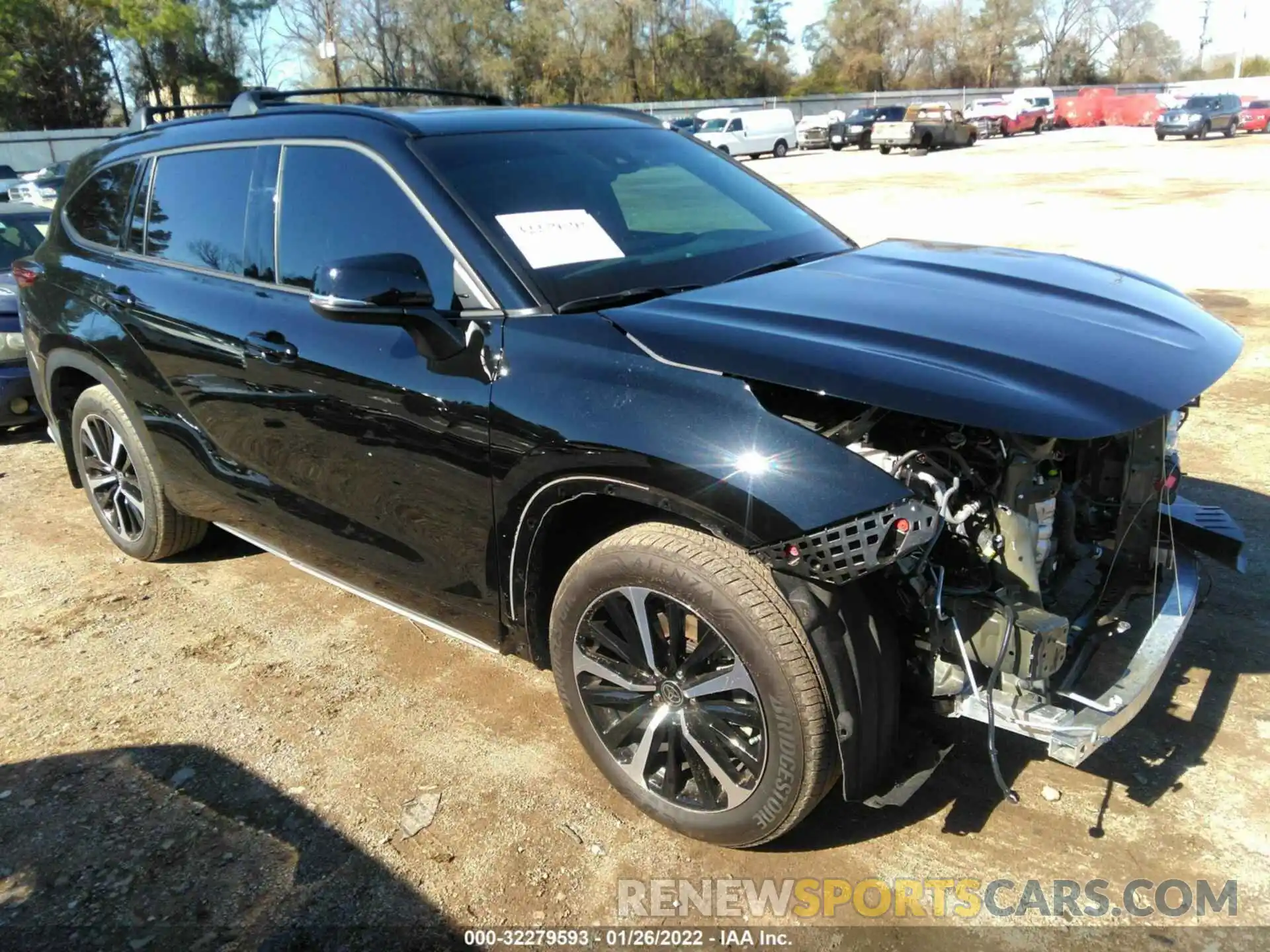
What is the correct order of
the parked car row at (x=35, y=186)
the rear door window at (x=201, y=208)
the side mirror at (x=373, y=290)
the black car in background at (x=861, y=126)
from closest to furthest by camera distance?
the side mirror at (x=373, y=290), the rear door window at (x=201, y=208), the parked car row at (x=35, y=186), the black car in background at (x=861, y=126)

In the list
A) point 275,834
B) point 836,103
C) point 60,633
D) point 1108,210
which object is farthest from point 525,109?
point 836,103

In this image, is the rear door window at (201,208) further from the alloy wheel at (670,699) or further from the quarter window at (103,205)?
the alloy wheel at (670,699)

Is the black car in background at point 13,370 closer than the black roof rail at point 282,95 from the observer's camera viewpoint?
No

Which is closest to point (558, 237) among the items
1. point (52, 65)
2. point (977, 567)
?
point (977, 567)

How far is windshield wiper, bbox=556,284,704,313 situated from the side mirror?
0.42 meters

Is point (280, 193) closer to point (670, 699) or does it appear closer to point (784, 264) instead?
point (784, 264)

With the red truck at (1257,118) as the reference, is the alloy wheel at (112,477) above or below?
above

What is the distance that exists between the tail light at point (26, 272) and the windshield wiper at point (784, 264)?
139 inches

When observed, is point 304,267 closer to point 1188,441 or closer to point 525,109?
point 525,109

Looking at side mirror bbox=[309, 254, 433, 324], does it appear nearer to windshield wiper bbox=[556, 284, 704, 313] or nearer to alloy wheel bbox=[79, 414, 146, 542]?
windshield wiper bbox=[556, 284, 704, 313]

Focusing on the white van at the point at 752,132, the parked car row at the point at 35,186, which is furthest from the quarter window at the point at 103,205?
the white van at the point at 752,132

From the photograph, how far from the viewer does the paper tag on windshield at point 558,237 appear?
114 inches

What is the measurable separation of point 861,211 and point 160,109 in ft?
51.7

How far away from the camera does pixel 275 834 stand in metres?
2.89
